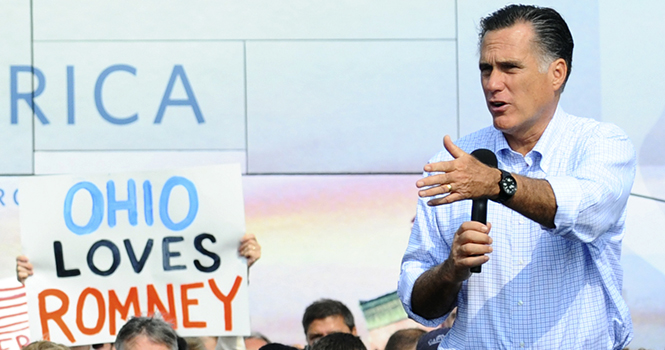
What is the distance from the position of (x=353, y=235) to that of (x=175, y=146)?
103 centimetres

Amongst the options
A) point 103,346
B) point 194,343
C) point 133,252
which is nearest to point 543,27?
point 133,252

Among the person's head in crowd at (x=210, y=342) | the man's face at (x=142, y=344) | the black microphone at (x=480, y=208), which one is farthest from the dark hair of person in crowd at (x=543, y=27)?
the person's head in crowd at (x=210, y=342)

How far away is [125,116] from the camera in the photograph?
5008 mm

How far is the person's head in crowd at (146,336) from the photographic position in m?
3.72

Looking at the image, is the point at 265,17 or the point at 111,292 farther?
the point at 265,17

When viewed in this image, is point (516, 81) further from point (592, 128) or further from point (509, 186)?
point (509, 186)

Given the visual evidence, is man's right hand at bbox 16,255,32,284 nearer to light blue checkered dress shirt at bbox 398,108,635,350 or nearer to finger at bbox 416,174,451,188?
light blue checkered dress shirt at bbox 398,108,635,350

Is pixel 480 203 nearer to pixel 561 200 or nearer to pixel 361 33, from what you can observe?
pixel 561 200

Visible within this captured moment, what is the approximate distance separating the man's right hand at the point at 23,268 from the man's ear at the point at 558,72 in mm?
3010

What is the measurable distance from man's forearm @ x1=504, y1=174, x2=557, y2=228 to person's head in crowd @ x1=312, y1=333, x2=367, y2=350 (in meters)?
1.73

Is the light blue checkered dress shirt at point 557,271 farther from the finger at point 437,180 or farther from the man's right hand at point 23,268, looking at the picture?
the man's right hand at point 23,268

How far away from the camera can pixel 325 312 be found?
4.59 metres

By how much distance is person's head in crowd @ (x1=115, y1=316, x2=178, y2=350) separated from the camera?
3717 mm

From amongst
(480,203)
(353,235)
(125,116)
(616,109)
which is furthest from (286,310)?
(480,203)
